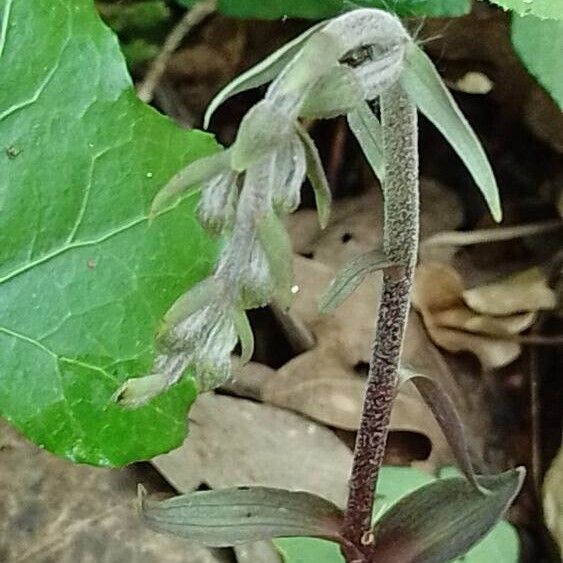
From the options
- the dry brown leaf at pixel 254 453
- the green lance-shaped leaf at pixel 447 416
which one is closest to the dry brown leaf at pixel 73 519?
the dry brown leaf at pixel 254 453

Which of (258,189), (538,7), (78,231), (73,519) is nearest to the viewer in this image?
(258,189)

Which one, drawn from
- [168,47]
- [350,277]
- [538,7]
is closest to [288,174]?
[350,277]

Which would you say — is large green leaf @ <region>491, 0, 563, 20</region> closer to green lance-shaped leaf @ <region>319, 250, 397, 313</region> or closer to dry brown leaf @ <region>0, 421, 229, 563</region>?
green lance-shaped leaf @ <region>319, 250, 397, 313</region>

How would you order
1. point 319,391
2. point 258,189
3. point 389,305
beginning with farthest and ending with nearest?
1. point 319,391
2. point 389,305
3. point 258,189

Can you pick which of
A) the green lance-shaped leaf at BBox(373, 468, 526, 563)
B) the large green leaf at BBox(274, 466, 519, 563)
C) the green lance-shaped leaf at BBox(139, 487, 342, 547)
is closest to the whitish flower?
the green lance-shaped leaf at BBox(139, 487, 342, 547)

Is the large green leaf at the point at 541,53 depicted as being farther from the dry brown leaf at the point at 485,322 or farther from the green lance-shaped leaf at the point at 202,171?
the green lance-shaped leaf at the point at 202,171

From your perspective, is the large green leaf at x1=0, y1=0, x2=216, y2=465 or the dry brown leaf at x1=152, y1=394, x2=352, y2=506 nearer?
the large green leaf at x1=0, y1=0, x2=216, y2=465

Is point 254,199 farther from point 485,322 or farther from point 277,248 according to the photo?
point 485,322
